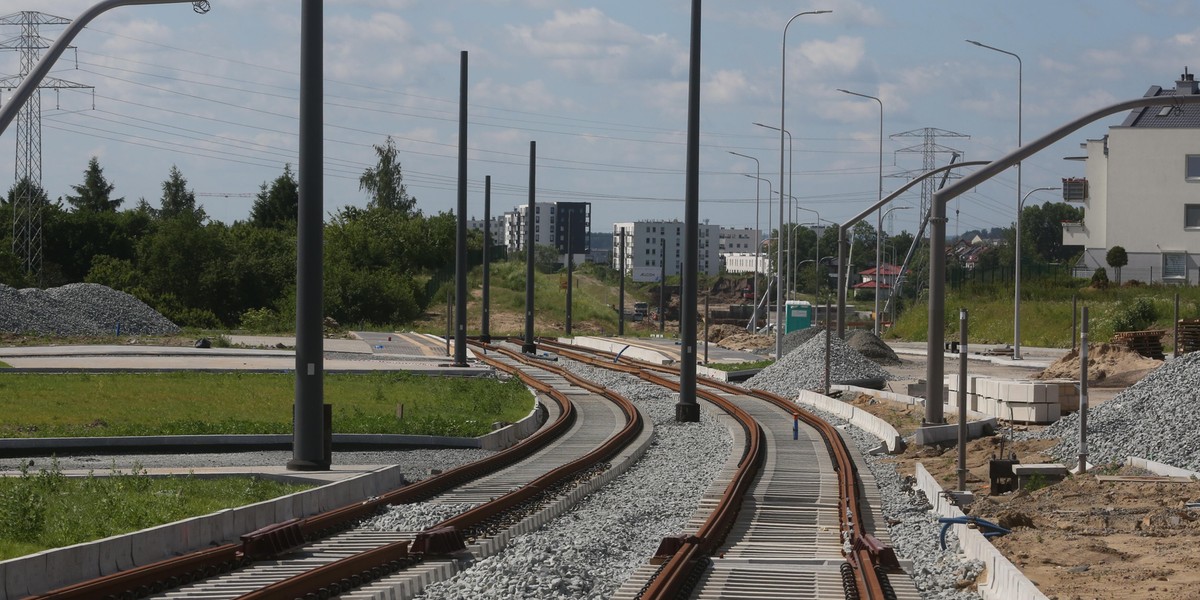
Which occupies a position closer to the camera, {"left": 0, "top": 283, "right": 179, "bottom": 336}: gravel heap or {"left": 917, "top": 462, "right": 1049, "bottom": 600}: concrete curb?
{"left": 917, "top": 462, "right": 1049, "bottom": 600}: concrete curb

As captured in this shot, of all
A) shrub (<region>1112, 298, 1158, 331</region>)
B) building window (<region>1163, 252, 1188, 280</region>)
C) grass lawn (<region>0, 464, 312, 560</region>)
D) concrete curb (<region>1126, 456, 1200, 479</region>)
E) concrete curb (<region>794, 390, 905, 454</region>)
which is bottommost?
concrete curb (<region>794, 390, 905, 454</region>)

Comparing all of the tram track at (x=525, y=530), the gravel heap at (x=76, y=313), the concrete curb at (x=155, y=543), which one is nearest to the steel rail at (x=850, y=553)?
the tram track at (x=525, y=530)

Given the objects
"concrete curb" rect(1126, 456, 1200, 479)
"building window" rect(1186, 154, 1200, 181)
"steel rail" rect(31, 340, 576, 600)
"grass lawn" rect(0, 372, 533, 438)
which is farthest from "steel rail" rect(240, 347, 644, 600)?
"building window" rect(1186, 154, 1200, 181)

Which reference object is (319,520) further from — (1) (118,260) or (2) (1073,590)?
(1) (118,260)

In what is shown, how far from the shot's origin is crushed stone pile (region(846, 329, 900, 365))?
56281 millimetres

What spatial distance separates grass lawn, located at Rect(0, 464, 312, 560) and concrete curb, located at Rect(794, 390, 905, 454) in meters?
13.1

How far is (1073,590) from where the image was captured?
464 inches

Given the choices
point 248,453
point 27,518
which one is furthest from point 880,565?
point 248,453

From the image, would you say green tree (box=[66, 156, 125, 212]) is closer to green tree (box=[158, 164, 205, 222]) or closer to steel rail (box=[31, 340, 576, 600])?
green tree (box=[158, 164, 205, 222])

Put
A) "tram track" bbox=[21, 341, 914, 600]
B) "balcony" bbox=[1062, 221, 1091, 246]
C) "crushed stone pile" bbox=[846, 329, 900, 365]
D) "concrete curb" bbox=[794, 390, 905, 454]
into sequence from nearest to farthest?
1. "tram track" bbox=[21, 341, 914, 600]
2. "concrete curb" bbox=[794, 390, 905, 454]
3. "crushed stone pile" bbox=[846, 329, 900, 365]
4. "balcony" bbox=[1062, 221, 1091, 246]

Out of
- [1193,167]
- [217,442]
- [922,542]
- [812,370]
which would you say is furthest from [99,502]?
[1193,167]

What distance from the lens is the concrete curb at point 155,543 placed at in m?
10.8

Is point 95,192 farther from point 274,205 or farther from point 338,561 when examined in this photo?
point 338,561

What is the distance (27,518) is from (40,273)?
8718cm
